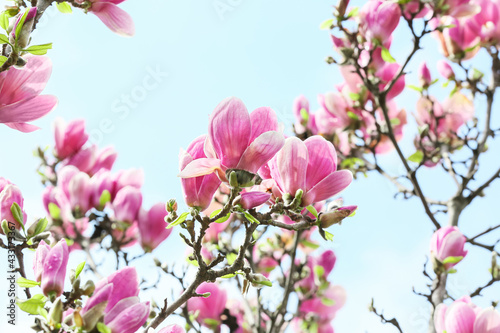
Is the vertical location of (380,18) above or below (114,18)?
above

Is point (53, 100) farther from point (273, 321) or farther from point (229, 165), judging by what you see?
point (273, 321)

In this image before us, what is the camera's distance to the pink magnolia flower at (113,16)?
Result: 1.07 m

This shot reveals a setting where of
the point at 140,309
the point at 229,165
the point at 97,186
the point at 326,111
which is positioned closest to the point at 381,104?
the point at 326,111

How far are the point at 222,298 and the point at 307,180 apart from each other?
54.1 inches

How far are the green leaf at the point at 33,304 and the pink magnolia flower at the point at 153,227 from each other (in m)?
1.00

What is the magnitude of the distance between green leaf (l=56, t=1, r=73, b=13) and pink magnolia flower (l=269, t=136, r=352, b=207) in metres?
0.60

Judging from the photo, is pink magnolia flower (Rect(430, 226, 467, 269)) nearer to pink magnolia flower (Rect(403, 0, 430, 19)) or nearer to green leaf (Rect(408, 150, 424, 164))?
green leaf (Rect(408, 150, 424, 164))

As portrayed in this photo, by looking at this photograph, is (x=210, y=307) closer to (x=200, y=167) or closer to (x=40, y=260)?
(x=40, y=260)

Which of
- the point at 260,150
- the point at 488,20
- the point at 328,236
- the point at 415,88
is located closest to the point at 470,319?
the point at 328,236

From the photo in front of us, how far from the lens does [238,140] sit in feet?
2.65

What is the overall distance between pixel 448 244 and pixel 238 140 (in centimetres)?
120

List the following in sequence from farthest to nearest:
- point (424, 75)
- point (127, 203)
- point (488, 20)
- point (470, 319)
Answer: point (424, 75)
point (488, 20)
point (127, 203)
point (470, 319)

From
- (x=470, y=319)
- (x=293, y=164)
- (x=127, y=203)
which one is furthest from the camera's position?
(x=127, y=203)

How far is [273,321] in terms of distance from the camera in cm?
181
